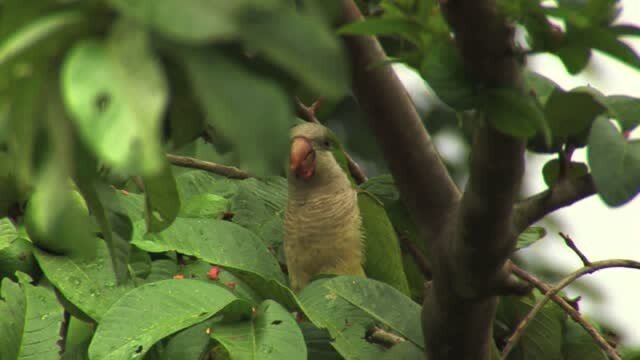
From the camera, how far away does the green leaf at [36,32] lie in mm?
424

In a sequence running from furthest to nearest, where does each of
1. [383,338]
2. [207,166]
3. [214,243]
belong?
[207,166]
[214,243]
[383,338]

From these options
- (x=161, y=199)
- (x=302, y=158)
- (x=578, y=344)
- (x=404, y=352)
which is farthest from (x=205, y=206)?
(x=161, y=199)

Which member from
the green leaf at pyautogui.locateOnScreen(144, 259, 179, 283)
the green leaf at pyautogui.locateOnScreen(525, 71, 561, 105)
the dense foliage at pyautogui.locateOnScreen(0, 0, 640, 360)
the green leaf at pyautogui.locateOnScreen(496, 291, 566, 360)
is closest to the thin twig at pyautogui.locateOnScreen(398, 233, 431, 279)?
the dense foliage at pyautogui.locateOnScreen(0, 0, 640, 360)

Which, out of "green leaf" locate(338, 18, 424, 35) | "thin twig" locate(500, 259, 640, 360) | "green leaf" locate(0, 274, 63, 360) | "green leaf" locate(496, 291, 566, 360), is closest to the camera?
"green leaf" locate(338, 18, 424, 35)

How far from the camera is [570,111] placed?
803mm

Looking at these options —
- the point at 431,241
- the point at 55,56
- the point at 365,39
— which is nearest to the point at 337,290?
the point at 431,241

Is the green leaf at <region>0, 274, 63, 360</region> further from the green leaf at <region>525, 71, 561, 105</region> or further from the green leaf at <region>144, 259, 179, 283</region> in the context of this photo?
the green leaf at <region>525, 71, 561, 105</region>

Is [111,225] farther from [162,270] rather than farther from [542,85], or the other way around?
[162,270]

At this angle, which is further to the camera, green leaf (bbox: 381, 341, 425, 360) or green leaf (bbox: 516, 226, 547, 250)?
green leaf (bbox: 516, 226, 547, 250)

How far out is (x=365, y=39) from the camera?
0.78m

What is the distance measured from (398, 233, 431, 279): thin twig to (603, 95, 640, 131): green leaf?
2.21ft

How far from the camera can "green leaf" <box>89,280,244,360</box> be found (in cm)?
116

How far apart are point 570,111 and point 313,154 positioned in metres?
0.92

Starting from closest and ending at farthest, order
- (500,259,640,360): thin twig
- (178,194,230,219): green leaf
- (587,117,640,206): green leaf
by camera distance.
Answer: (587,117,640,206): green leaf → (500,259,640,360): thin twig → (178,194,230,219): green leaf
